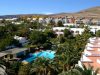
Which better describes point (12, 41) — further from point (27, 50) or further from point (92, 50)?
point (92, 50)

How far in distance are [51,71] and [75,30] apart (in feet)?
129

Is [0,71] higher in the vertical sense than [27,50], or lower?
higher

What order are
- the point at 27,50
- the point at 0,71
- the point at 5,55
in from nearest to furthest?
the point at 0,71 < the point at 5,55 < the point at 27,50

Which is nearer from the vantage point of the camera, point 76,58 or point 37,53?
point 76,58

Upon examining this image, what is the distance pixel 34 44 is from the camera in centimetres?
5122

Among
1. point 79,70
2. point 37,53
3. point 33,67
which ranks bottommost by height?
point 37,53

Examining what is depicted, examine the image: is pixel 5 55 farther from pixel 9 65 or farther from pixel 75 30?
pixel 75 30

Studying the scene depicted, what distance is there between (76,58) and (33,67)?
4.89 m

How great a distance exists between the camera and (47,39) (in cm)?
5525

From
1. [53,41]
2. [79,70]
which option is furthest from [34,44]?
[79,70]

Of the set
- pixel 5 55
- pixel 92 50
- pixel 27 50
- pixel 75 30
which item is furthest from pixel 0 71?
pixel 75 30

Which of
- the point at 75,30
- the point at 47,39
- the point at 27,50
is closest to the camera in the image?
the point at 27,50

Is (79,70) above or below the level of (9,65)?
above

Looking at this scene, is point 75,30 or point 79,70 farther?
point 75,30
